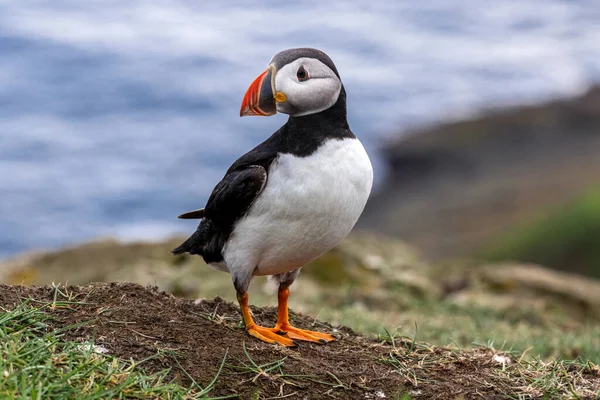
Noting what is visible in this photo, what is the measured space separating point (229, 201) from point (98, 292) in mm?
1050

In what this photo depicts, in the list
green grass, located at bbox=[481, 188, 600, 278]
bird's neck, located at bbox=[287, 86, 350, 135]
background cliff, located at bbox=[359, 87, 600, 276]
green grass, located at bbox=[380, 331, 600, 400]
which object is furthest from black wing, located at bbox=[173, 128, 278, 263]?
background cliff, located at bbox=[359, 87, 600, 276]

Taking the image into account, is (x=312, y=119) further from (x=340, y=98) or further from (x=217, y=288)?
(x=217, y=288)

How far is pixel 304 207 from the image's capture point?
4977 millimetres

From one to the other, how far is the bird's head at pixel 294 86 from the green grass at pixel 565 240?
34.5ft

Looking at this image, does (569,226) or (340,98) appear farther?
(569,226)

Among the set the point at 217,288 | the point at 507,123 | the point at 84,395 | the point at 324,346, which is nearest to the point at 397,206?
the point at 507,123

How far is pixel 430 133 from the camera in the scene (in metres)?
24.0

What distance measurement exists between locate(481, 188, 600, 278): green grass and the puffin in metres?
10.3

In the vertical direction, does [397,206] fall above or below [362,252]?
below

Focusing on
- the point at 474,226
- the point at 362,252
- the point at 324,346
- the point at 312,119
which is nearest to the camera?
the point at 312,119

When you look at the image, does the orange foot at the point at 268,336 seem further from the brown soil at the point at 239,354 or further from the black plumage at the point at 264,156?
the black plumage at the point at 264,156

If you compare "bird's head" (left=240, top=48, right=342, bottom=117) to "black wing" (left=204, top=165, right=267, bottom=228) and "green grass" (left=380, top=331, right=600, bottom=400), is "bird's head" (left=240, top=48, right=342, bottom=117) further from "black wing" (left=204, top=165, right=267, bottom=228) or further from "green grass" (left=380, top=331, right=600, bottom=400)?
"green grass" (left=380, top=331, right=600, bottom=400)

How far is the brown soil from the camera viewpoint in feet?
15.2

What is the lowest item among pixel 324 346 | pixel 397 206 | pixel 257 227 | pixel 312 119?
pixel 397 206
